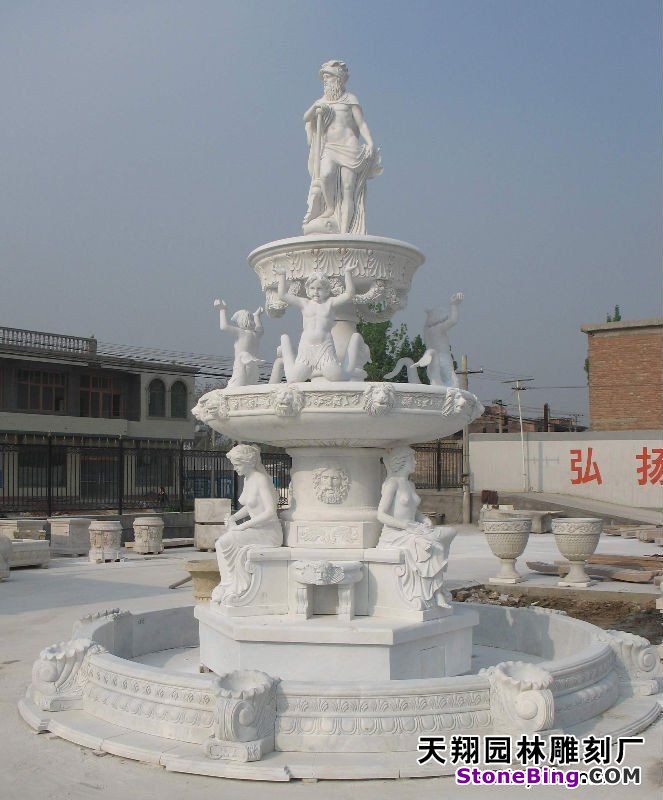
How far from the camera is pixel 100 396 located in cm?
3066

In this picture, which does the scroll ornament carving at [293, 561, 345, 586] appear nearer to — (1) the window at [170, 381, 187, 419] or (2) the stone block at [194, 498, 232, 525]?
(2) the stone block at [194, 498, 232, 525]

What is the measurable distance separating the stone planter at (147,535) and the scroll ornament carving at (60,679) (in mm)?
10423

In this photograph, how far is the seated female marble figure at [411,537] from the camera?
549 centimetres

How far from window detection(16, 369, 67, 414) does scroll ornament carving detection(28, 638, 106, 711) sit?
24365mm

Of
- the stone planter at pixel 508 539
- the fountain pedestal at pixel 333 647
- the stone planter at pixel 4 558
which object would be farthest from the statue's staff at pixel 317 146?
the stone planter at pixel 4 558

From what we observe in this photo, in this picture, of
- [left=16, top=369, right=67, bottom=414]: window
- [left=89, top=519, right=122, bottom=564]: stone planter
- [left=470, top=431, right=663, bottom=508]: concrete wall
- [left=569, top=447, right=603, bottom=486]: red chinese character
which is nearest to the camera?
[left=89, top=519, right=122, bottom=564]: stone planter

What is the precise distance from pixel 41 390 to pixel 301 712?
86.4 ft

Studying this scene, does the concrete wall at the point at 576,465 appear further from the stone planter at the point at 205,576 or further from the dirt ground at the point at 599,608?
the stone planter at the point at 205,576

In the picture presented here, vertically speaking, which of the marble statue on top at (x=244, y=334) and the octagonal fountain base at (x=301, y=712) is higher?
the marble statue on top at (x=244, y=334)

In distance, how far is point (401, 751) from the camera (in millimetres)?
4344

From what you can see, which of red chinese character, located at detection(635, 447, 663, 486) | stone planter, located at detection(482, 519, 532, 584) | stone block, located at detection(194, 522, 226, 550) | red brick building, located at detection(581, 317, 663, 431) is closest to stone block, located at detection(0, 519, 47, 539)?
stone block, located at detection(194, 522, 226, 550)

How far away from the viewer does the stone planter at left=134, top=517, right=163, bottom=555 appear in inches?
617

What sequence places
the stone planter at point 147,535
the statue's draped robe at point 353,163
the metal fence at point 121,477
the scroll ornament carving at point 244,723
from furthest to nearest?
the metal fence at point 121,477 < the stone planter at point 147,535 < the statue's draped robe at point 353,163 < the scroll ornament carving at point 244,723

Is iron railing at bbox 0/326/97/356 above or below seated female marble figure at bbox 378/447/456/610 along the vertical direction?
above
